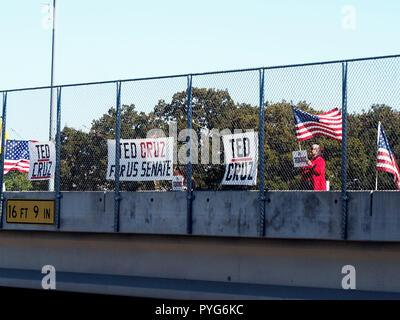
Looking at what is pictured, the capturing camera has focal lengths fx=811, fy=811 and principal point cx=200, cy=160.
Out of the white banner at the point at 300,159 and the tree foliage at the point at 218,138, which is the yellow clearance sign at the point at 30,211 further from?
the white banner at the point at 300,159

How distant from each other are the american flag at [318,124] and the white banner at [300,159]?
1.19ft

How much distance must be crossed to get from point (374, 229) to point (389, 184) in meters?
0.87

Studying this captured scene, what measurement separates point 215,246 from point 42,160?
16.2 feet

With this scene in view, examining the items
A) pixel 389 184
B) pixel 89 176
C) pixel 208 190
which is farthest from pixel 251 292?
pixel 89 176

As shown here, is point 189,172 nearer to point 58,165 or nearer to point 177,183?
point 177,183

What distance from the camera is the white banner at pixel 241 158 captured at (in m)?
15.0

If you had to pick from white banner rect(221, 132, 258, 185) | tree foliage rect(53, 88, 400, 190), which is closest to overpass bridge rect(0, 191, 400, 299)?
white banner rect(221, 132, 258, 185)

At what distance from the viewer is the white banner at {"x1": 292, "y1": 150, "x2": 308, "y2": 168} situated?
14336 millimetres

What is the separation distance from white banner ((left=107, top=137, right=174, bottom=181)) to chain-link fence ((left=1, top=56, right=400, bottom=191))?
155 mm

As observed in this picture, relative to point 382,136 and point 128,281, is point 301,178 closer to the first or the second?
point 382,136

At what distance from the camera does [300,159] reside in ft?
47.2

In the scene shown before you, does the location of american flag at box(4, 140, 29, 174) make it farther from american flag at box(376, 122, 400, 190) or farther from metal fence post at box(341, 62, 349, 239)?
american flag at box(376, 122, 400, 190)

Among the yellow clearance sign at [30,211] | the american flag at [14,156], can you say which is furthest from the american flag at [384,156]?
the american flag at [14,156]

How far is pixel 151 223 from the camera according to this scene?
16000 millimetres
